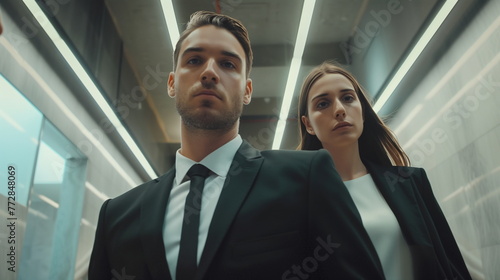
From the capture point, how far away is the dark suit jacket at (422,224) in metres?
1.39

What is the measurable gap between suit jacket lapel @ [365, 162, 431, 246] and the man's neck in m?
0.73

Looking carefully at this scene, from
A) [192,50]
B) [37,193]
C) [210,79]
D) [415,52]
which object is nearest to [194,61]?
[192,50]

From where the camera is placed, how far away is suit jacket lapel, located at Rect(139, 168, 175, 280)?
39.4 inches

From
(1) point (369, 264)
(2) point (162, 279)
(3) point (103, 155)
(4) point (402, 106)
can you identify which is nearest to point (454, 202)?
(4) point (402, 106)

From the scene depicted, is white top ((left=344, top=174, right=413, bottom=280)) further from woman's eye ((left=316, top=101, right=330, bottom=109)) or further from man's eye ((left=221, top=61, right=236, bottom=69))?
man's eye ((left=221, top=61, right=236, bottom=69))

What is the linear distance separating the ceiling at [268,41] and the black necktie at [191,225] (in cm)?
221

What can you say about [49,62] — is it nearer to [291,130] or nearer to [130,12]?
[130,12]

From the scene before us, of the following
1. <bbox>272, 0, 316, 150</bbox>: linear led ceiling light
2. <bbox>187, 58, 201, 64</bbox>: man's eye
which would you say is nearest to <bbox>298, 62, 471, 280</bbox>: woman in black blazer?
<bbox>187, 58, 201, 64</bbox>: man's eye

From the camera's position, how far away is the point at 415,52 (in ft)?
9.86

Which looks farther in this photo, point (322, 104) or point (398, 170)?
point (322, 104)

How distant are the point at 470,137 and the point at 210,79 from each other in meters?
2.04

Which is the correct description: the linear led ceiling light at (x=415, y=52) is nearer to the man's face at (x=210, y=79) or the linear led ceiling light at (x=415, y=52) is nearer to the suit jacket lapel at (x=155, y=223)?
the man's face at (x=210, y=79)

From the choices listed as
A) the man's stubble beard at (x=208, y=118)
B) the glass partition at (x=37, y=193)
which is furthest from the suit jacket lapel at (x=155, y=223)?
the glass partition at (x=37, y=193)

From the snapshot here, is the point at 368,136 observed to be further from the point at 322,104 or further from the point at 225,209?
the point at 225,209
